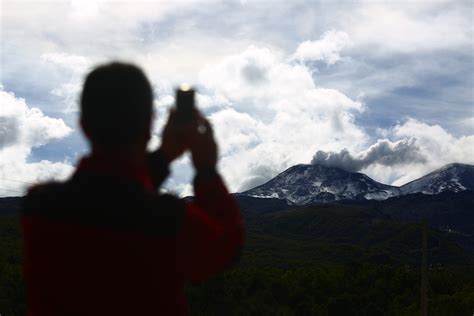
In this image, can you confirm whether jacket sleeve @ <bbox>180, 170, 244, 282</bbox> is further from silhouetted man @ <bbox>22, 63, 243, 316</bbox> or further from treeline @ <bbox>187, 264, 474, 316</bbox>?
treeline @ <bbox>187, 264, 474, 316</bbox>

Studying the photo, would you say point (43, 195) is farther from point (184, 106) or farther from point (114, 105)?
point (184, 106)

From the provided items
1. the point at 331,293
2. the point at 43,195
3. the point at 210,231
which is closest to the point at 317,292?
the point at 331,293

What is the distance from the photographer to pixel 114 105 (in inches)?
92.7

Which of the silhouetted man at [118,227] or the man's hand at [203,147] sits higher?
the man's hand at [203,147]

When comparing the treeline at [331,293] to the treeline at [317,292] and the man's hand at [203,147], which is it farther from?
the man's hand at [203,147]

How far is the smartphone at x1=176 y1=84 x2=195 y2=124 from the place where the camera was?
8.50 ft

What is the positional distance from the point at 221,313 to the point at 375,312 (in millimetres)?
19307

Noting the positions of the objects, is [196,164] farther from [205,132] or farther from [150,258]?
[150,258]

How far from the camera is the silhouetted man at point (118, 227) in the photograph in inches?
88.2

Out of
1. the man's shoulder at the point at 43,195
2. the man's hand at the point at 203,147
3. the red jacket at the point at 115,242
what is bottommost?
the red jacket at the point at 115,242

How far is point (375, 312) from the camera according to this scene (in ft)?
235

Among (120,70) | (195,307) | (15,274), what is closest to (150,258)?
(120,70)

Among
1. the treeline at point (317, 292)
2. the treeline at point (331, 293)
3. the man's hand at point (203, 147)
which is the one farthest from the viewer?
the treeline at point (331, 293)

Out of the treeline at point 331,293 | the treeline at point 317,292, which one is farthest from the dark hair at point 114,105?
the treeline at point 317,292
